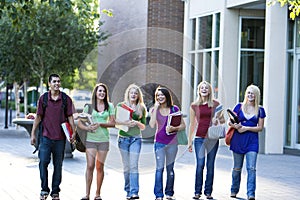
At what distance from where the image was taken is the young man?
9867 mm

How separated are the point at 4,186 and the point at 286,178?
564 cm

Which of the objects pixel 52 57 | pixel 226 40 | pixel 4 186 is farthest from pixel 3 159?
pixel 52 57

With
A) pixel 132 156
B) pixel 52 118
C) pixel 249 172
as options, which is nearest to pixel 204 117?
pixel 249 172

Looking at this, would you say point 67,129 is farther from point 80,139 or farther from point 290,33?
point 290,33

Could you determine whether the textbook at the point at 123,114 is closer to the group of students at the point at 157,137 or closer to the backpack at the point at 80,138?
the group of students at the point at 157,137

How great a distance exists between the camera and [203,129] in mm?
10562

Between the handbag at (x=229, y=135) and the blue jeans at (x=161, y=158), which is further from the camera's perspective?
the handbag at (x=229, y=135)

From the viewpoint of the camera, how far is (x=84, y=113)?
9.89 metres

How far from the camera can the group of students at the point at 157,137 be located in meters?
9.90

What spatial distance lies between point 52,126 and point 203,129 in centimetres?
228

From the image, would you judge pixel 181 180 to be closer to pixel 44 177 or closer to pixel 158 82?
pixel 44 177

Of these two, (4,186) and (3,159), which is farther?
(3,159)

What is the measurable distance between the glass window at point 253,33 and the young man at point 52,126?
13616 mm

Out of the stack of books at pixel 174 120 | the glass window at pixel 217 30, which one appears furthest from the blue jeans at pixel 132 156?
the glass window at pixel 217 30
